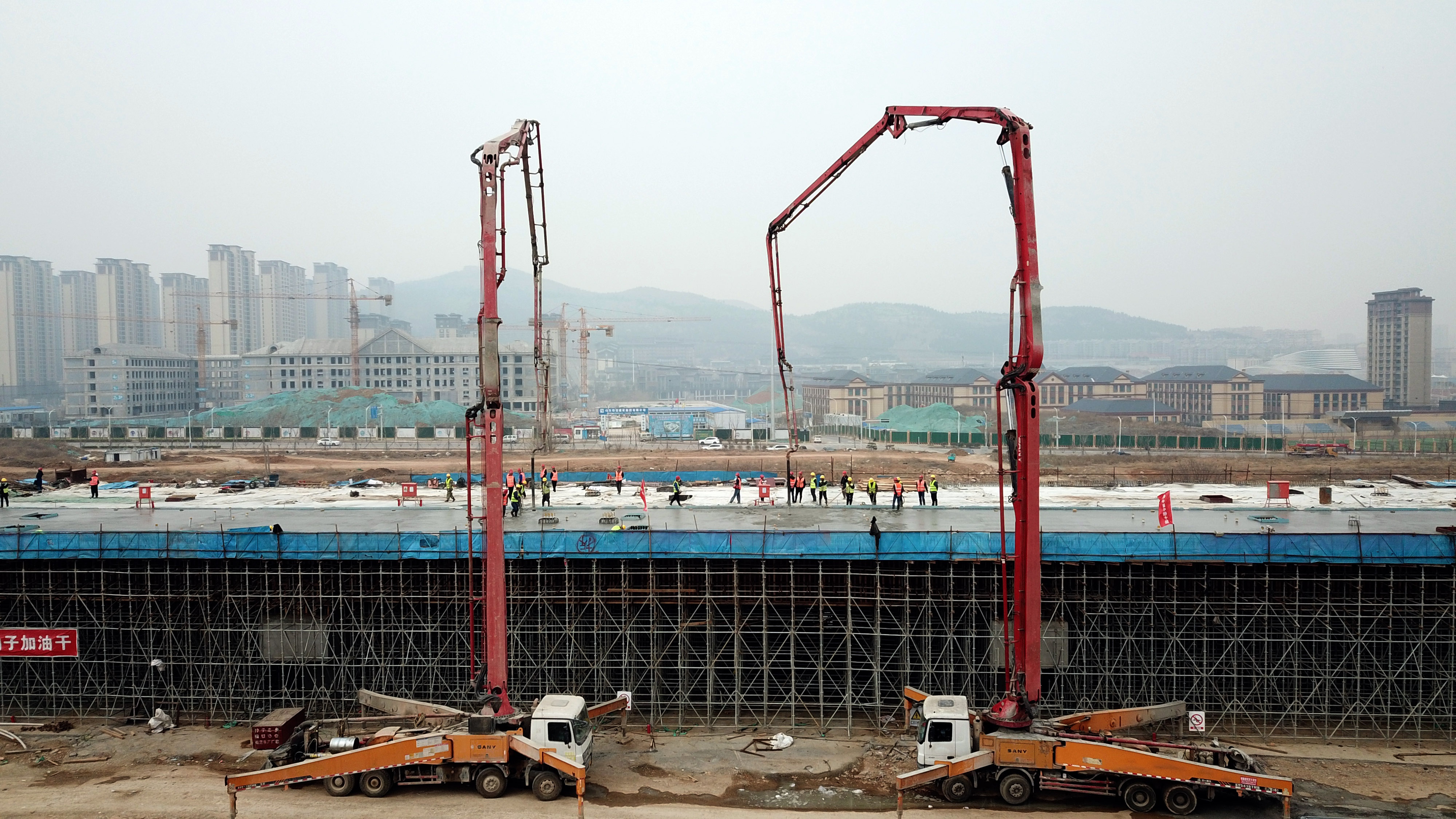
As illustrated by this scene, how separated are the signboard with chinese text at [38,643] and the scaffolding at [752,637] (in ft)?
2.05

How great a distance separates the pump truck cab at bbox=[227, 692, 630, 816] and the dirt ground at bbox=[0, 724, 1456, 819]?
14.2 inches

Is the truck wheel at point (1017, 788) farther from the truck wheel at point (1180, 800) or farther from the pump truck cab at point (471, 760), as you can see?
the pump truck cab at point (471, 760)

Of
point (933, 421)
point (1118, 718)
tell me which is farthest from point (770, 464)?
point (1118, 718)

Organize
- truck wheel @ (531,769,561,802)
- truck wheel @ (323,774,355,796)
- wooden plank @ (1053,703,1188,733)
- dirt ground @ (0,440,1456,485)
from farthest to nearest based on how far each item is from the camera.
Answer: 1. dirt ground @ (0,440,1456,485)
2. wooden plank @ (1053,703,1188,733)
3. truck wheel @ (323,774,355,796)
4. truck wheel @ (531,769,561,802)

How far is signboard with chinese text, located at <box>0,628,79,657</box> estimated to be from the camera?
2622 cm

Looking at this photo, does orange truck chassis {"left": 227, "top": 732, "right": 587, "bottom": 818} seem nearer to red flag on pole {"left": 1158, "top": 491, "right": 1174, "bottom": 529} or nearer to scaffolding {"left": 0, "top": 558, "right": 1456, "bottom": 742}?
scaffolding {"left": 0, "top": 558, "right": 1456, "bottom": 742}

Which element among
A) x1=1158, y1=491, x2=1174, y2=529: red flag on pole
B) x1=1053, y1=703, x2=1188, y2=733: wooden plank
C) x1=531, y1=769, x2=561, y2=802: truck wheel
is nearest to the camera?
x1=531, y1=769, x2=561, y2=802: truck wheel

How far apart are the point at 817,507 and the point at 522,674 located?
1269 centimetres

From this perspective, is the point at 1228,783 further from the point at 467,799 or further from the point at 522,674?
the point at 522,674

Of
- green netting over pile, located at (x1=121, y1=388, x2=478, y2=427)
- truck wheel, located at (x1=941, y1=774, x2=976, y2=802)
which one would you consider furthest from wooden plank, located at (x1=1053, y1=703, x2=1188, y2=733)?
green netting over pile, located at (x1=121, y1=388, x2=478, y2=427)

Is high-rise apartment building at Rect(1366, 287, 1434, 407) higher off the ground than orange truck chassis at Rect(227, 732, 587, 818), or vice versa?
high-rise apartment building at Rect(1366, 287, 1434, 407)

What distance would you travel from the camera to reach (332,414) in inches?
4609

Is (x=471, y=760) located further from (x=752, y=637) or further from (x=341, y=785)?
(x=752, y=637)

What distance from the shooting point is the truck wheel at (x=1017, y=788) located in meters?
20.4
